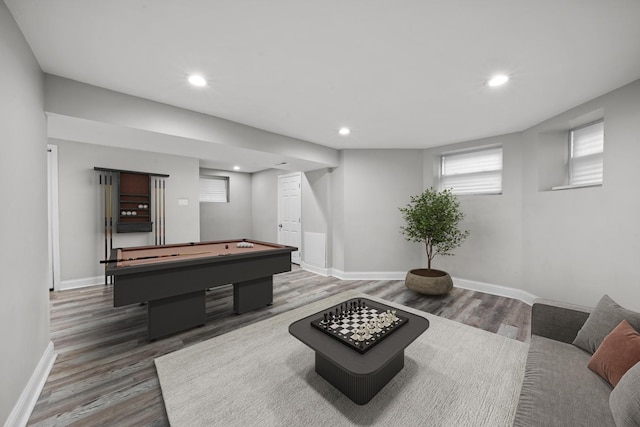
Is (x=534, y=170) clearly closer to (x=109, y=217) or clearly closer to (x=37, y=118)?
(x=37, y=118)

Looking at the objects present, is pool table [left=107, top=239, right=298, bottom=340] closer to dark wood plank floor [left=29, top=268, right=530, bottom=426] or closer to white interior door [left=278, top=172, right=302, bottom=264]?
dark wood plank floor [left=29, top=268, right=530, bottom=426]

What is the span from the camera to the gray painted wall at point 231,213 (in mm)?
6399

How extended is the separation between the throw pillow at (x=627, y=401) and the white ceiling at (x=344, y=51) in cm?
199

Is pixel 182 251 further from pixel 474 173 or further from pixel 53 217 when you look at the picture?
pixel 474 173

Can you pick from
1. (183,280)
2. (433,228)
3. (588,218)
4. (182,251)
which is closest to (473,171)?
(433,228)

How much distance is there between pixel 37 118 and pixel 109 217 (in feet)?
8.96

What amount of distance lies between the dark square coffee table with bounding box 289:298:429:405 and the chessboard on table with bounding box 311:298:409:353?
3cm

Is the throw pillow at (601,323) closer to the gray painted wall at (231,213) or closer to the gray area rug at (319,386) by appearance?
the gray area rug at (319,386)

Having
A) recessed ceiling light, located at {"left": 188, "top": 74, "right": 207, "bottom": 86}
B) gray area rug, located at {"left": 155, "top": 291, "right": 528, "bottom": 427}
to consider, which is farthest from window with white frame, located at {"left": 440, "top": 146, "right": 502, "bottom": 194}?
recessed ceiling light, located at {"left": 188, "top": 74, "right": 207, "bottom": 86}

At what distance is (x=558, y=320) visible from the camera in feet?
6.02

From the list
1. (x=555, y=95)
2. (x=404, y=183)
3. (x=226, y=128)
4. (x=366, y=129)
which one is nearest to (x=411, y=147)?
(x=404, y=183)

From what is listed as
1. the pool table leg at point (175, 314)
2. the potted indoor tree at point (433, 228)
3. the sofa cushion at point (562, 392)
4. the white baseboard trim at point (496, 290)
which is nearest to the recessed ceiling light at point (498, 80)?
the potted indoor tree at point (433, 228)

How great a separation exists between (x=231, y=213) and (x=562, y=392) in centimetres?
678

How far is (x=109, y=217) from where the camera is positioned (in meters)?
4.25
